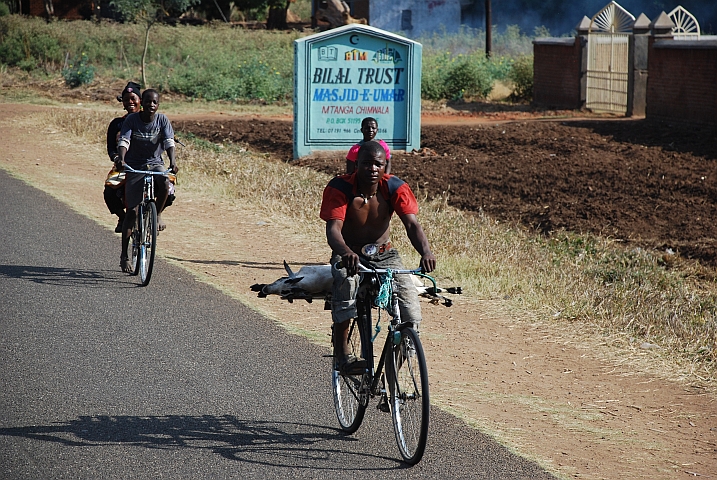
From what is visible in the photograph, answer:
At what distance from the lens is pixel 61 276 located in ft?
29.5

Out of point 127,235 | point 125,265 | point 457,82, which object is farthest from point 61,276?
point 457,82

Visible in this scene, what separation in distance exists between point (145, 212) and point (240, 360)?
2872mm

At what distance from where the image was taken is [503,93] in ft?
116

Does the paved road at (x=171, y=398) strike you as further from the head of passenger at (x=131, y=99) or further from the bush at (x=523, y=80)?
the bush at (x=523, y=80)

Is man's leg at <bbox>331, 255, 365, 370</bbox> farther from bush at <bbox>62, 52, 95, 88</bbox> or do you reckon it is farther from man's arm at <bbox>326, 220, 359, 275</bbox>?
bush at <bbox>62, 52, 95, 88</bbox>

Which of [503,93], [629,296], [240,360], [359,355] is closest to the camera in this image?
[359,355]

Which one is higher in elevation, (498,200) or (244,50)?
(244,50)

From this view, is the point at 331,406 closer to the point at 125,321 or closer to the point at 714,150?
the point at 125,321

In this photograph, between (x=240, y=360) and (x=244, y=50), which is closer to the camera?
(x=240, y=360)

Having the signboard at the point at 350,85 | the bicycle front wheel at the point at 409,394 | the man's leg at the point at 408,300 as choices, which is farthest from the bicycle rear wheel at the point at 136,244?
the signboard at the point at 350,85

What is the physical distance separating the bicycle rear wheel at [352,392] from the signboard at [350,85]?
41.4 feet

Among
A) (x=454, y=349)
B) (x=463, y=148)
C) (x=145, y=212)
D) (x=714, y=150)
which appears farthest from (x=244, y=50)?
(x=454, y=349)

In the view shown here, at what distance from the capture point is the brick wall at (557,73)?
1184 inches

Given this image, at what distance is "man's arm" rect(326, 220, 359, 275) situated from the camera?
15.5ft
